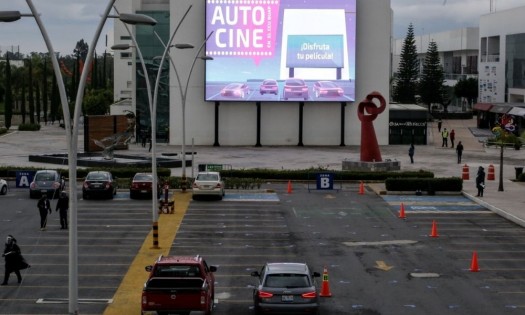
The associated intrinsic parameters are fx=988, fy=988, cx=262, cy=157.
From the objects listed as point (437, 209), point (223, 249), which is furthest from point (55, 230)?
point (437, 209)

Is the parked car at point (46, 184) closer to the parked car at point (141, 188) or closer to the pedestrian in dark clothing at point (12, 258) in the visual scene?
the parked car at point (141, 188)

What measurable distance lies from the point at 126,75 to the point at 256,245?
4107 inches

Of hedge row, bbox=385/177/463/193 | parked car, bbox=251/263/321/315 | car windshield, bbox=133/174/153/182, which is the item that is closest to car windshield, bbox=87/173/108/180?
car windshield, bbox=133/174/153/182

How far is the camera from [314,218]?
42500mm

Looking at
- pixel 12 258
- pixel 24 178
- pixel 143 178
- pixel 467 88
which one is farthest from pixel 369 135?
pixel 467 88

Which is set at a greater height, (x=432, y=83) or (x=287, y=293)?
(x=432, y=83)

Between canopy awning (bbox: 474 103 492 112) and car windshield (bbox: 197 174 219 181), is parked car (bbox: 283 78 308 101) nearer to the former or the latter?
canopy awning (bbox: 474 103 492 112)

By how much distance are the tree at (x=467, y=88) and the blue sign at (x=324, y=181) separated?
333 feet

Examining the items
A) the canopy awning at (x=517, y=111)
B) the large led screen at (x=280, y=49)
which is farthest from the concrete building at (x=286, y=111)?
the canopy awning at (x=517, y=111)

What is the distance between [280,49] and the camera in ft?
271

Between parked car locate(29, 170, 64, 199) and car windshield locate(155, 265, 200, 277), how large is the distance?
25.1 meters

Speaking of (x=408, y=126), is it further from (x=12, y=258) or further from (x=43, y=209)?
(x=12, y=258)

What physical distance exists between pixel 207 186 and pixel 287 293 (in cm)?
2519

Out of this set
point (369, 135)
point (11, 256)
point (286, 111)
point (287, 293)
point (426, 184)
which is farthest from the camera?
point (286, 111)
